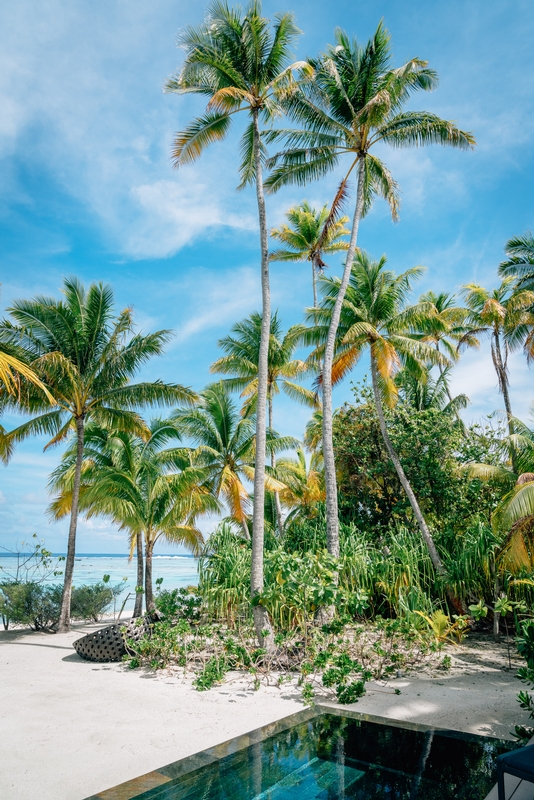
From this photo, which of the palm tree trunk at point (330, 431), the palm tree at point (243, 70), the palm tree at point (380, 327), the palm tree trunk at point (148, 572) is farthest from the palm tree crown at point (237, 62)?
the palm tree trunk at point (148, 572)

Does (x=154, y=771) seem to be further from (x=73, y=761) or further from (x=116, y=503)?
(x=116, y=503)

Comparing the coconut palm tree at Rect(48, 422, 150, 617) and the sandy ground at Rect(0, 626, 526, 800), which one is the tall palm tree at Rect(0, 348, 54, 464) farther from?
the sandy ground at Rect(0, 626, 526, 800)

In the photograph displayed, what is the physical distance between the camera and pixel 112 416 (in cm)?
1551

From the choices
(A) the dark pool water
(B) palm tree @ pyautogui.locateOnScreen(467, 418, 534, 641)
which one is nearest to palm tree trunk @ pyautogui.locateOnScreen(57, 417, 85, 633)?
(A) the dark pool water

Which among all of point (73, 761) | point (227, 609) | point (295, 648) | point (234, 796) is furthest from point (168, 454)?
point (234, 796)

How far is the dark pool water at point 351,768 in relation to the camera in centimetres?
366

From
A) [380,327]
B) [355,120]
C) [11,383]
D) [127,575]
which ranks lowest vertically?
[127,575]

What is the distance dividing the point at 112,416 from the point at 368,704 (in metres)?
11.6

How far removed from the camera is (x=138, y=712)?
6012mm

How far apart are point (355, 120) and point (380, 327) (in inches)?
223

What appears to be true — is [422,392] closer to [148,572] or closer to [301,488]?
[301,488]

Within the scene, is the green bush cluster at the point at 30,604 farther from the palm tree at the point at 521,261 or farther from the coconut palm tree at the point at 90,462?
the palm tree at the point at 521,261

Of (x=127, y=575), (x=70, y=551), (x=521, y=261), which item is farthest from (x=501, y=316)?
(x=127, y=575)

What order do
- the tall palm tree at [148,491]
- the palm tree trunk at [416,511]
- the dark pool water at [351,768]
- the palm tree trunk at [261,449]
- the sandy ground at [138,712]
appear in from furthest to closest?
the tall palm tree at [148,491] → the palm tree trunk at [416,511] → the palm tree trunk at [261,449] → the sandy ground at [138,712] → the dark pool water at [351,768]
